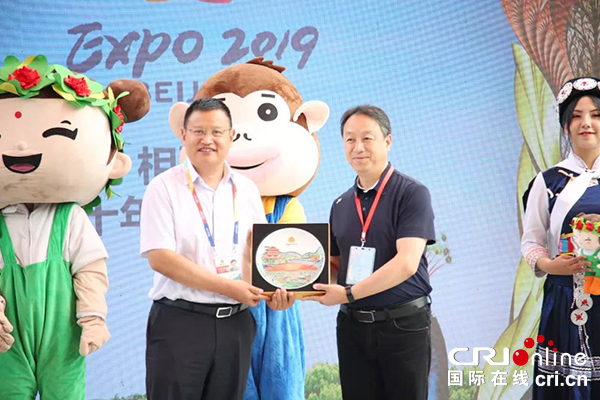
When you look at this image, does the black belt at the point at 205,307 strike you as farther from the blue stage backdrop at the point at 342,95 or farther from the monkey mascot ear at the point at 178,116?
the blue stage backdrop at the point at 342,95

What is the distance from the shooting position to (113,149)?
2.99m

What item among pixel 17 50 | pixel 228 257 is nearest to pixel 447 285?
pixel 228 257

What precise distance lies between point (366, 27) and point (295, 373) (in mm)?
2205

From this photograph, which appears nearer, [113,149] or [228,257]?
[228,257]

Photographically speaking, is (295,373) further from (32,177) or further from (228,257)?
(32,177)

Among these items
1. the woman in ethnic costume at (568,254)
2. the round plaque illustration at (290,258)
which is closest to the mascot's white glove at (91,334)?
the round plaque illustration at (290,258)

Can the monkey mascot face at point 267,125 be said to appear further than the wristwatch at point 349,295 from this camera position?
Yes

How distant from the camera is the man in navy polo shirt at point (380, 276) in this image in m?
2.56

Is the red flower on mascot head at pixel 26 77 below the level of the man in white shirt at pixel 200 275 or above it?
above

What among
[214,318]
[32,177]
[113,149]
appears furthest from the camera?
[113,149]

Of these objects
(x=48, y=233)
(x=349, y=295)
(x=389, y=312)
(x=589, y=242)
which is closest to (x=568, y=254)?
(x=589, y=242)

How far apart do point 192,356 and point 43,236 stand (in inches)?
29.7

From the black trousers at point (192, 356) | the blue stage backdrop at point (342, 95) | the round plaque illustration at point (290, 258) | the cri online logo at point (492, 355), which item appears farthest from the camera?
the cri online logo at point (492, 355)

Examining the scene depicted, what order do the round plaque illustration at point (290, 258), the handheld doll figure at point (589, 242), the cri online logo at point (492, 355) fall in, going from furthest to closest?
the cri online logo at point (492, 355)
the handheld doll figure at point (589, 242)
the round plaque illustration at point (290, 258)
